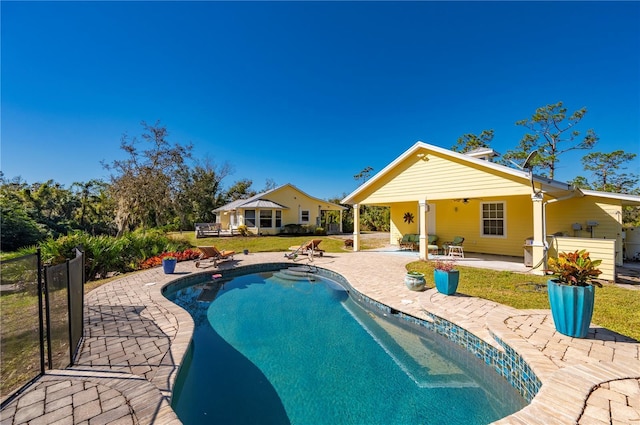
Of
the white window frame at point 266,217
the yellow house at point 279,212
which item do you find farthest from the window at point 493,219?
the white window frame at point 266,217

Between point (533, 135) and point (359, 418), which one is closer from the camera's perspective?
point (359, 418)

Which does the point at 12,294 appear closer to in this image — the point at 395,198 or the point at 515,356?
the point at 515,356

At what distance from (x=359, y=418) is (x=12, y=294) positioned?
8.18 metres

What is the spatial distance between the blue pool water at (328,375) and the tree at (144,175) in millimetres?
22089

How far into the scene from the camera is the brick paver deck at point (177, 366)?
8.12ft

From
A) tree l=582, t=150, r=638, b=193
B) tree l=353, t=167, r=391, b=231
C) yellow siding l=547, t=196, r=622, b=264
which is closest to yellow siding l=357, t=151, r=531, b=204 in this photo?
yellow siding l=547, t=196, r=622, b=264

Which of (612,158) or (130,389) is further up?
(612,158)

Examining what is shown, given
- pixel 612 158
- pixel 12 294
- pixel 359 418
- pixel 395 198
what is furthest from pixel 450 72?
pixel 612 158

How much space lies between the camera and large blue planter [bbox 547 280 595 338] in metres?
3.82

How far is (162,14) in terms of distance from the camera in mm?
9383

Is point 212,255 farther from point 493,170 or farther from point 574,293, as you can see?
point 493,170

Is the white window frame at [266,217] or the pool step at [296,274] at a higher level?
the white window frame at [266,217]

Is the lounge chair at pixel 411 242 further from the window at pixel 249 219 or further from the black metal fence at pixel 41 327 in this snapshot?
the window at pixel 249 219

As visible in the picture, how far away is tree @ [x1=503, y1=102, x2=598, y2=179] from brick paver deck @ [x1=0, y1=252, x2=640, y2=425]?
23689 mm
